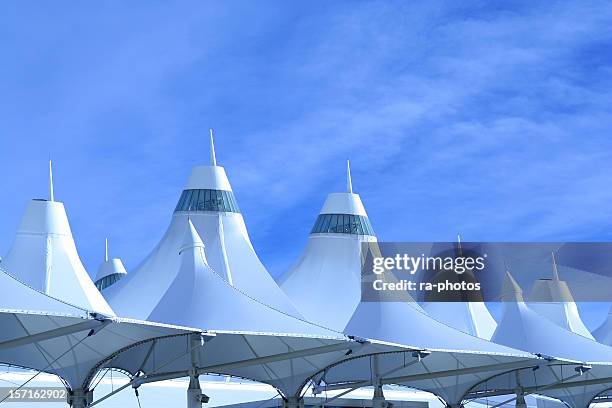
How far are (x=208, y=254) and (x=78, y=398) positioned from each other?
15764mm

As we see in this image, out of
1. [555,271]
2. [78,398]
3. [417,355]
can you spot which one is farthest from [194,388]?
[555,271]

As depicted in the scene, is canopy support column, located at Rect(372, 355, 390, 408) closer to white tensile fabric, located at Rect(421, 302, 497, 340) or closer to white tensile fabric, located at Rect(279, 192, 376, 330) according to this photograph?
white tensile fabric, located at Rect(279, 192, 376, 330)

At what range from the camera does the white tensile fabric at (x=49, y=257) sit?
50594 millimetres

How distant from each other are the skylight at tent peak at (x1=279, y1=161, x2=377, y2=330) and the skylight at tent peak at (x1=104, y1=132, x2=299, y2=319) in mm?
5207

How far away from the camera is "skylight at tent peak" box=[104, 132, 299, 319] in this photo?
190 feet

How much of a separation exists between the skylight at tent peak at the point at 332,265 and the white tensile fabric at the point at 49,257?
15917 mm

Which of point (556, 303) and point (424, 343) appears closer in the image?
point (424, 343)

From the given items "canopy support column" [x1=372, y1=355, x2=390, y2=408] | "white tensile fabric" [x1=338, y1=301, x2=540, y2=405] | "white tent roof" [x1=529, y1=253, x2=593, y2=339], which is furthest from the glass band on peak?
"white tent roof" [x1=529, y1=253, x2=593, y2=339]

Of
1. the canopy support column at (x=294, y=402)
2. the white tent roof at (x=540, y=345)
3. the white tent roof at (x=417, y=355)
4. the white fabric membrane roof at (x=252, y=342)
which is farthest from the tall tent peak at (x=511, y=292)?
the canopy support column at (x=294, y=402)

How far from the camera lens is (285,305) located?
5706 centimetres

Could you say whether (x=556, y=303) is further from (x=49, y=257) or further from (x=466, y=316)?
(x=49, y=257)

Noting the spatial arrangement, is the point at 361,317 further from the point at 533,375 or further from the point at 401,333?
the point at 533,375

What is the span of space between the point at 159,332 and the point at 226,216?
830 inches

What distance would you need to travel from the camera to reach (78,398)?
4725 centimetres
